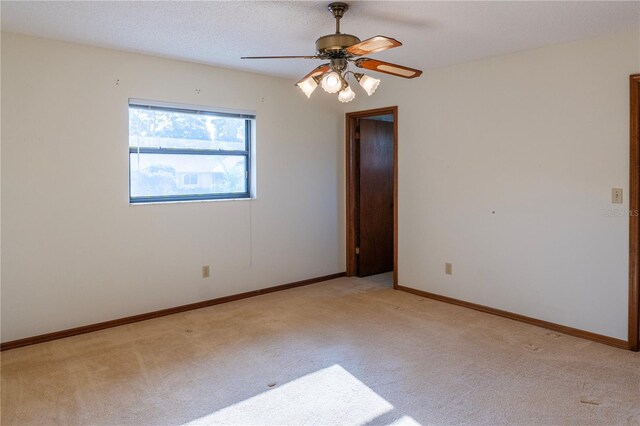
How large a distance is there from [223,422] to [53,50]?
9.65ft

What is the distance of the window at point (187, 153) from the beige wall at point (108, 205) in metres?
0.11

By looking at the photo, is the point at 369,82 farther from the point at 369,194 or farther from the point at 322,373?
the point at 369,194

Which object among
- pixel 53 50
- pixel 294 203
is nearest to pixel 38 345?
pixel 53 50

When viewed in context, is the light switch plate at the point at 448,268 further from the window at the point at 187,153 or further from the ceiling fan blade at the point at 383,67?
the ceiling fan blade at the point at 383,67

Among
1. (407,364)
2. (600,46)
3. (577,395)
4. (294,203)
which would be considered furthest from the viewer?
(294,203)

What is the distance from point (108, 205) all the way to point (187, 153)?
0.85 meters

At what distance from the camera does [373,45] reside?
2.34 meters

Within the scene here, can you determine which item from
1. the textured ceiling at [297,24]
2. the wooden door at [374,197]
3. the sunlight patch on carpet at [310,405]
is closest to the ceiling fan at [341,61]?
the textured ceiling at [297,24]

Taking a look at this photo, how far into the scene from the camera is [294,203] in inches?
195

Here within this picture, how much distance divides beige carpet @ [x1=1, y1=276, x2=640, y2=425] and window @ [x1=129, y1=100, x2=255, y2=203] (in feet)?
3.87

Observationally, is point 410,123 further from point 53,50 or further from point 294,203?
point 53,50

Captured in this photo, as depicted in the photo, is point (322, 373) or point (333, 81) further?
point (322, 373)

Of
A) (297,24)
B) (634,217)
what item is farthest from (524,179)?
(297,24)

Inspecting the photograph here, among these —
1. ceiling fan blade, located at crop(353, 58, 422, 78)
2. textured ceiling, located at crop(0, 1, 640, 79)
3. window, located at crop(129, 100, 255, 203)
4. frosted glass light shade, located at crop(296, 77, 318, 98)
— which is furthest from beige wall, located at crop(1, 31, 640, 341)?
frosted glass light shade, located at crop(296, 77, 318, 98)
